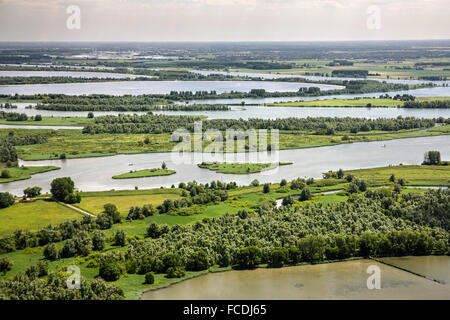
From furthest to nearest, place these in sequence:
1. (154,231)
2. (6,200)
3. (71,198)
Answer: (71,198) → (6,200) → (154,231)

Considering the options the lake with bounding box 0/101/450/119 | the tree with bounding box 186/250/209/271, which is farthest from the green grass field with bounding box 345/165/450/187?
the lake with bounding box 0/101/450/119

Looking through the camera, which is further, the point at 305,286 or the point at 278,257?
the point at 278,257

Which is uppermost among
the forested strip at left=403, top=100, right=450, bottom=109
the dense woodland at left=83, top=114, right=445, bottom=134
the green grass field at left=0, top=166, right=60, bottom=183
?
the forested strip at left=403, top=100, right=450, bottom=109

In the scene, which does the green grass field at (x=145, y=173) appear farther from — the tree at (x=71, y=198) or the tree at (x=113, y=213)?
the tree at (x=113, y=213)

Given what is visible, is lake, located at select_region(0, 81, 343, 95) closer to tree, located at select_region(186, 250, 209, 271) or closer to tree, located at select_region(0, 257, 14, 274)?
tree, located at select_region(0, 257, 14, 274)

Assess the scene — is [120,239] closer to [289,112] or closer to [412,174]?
[412,174]

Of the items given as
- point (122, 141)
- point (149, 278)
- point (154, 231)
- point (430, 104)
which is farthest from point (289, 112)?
point (149, 278)
